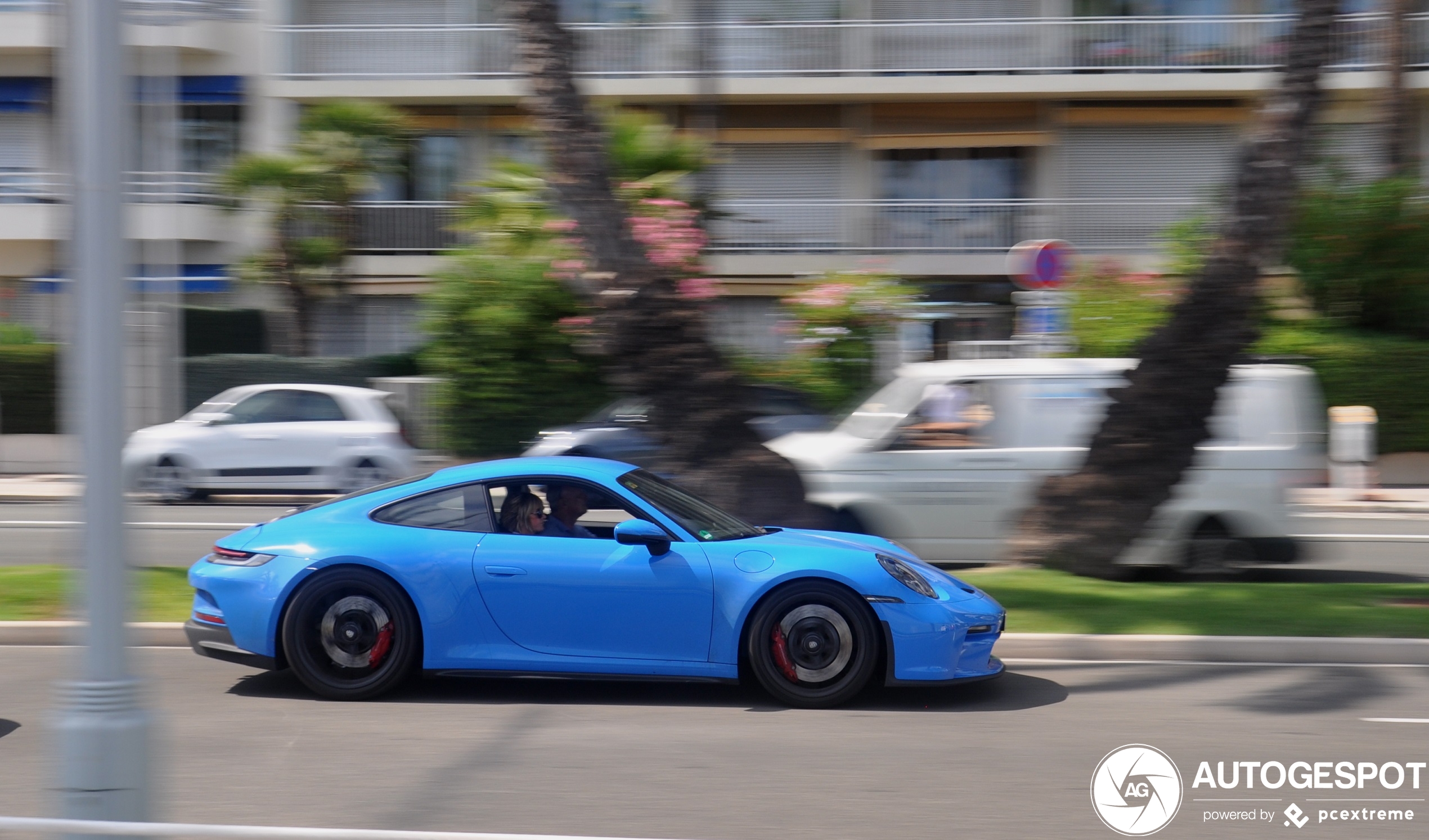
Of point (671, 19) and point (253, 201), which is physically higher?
point (671, 19)

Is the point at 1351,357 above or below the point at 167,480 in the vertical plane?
above

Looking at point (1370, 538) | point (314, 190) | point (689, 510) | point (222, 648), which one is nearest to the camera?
point (222, 648)

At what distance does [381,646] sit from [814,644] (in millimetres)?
2140

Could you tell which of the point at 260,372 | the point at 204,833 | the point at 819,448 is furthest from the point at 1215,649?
the point at 260,372

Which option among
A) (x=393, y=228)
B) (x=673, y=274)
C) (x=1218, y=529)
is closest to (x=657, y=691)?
(x=673, y=274)

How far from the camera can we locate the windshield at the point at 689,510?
22.4ft

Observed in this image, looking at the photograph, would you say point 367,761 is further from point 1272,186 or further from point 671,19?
point 671,19

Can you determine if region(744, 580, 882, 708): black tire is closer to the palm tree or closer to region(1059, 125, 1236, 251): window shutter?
the palm tree

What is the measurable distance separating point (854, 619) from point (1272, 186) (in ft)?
16.6

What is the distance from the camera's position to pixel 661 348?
974cm

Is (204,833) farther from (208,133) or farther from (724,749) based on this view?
(208,133)

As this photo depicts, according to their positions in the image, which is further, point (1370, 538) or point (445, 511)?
point (1370, 538)

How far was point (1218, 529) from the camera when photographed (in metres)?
10.1
